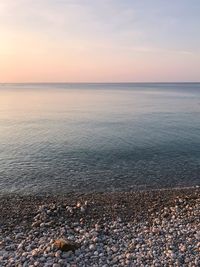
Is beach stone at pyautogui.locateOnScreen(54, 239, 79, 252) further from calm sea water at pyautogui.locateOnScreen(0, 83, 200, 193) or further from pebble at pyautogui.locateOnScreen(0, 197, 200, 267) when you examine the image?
calm sea water at pyautogui.locateOnScreen(0, 83, 200, 193)

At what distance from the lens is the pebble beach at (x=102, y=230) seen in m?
11.5

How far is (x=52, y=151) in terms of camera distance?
3103 cm

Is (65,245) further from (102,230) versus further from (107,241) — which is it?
(102,230)

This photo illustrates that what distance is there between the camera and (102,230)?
1395 cm

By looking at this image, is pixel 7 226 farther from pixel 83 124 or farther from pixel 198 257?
pixel 83 124

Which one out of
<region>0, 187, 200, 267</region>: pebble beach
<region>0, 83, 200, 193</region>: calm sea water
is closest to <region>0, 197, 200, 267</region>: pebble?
<region>0, 187, 200, 267</region>: pebble beach

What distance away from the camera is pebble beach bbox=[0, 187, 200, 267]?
1145 centimetres

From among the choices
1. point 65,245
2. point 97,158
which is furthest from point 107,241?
point 97,158

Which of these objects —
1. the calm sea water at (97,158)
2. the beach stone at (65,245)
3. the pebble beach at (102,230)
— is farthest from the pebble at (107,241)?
the calm sea water at (97,158)

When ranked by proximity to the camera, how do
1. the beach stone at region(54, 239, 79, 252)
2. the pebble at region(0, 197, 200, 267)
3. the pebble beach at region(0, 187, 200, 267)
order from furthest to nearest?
1. the beach stone at region(54, 239, 79, 252)
2. the pebble beach at region(0, 187, 200, 267)
3. the pebble at region(0, 197, 200, 267)

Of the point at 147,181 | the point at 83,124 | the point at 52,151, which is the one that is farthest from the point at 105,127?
the point at 147,181

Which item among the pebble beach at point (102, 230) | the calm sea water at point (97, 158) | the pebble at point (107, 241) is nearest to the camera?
Result: the pebble at point (107, 241)

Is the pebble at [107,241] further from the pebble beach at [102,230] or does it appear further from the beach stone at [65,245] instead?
the beach stone at [65,245]

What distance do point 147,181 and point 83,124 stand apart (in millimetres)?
26961
